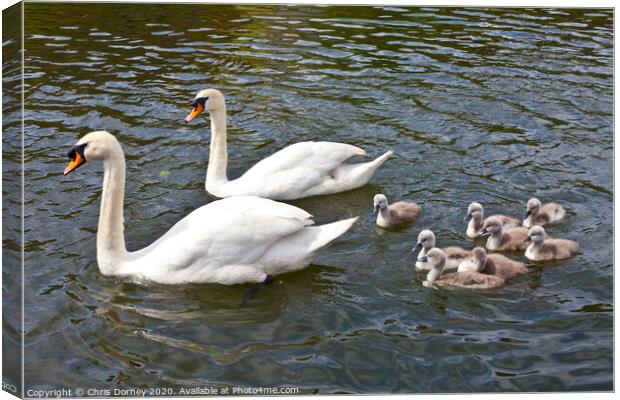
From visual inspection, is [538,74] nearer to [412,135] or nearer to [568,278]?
[412,135]

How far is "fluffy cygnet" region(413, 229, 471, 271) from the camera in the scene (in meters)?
8.75

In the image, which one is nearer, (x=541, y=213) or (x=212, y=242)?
(x=212, y=242)

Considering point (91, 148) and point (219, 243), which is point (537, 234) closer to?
point (219, 243)

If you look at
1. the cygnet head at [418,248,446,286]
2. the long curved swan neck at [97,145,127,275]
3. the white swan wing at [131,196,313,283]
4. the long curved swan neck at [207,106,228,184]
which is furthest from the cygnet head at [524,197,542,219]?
the long curved swan neck at [97,145,127,275]

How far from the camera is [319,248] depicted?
334 inches

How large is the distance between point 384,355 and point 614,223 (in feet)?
6.84

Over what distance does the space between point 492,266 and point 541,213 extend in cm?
97

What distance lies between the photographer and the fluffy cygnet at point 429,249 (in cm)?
875

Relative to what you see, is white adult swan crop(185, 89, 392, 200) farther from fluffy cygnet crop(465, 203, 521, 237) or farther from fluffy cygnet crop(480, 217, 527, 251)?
fluffy cygnet crop(480, 217, 527, 251)

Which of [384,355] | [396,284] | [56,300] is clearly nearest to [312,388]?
[384,355]

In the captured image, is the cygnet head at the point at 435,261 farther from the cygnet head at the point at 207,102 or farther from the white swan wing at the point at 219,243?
the cygnet head at the point at 207,102

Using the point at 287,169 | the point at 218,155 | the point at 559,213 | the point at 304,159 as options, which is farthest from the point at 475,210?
the point at 218,155

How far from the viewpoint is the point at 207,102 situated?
10.1 meters

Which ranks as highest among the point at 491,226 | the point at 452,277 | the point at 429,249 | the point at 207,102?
the point at 207,102
